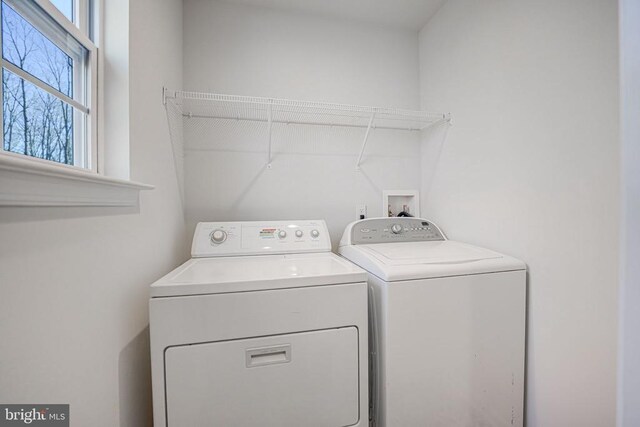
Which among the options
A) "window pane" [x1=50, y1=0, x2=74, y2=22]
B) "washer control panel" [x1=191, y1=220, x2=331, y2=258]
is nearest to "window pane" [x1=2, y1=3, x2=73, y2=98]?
"window pane" [x1=50, y1=0, x2=74, y2=22]

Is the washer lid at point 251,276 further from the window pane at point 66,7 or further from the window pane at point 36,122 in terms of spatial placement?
the window pane at point 66,7

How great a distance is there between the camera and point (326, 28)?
182 cm

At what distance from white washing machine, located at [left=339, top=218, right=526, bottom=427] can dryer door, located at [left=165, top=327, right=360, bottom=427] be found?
16 centimetres

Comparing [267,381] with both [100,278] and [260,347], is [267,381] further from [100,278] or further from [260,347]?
[100,278]

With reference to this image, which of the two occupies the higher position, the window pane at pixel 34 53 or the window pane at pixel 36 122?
the window pane at pixel 34 53

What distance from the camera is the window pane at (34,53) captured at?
0.61m

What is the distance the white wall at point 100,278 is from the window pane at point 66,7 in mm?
154

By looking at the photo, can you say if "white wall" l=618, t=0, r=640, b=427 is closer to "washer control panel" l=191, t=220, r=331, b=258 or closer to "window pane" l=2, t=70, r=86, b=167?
"washer control panel" l=191, t=220, r=331, b=258

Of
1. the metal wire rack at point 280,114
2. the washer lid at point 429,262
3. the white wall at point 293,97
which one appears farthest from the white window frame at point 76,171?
the washer lid at point 429,262

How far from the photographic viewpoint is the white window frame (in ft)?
1.46

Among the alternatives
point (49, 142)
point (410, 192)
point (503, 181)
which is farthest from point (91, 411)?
point (410, 192)

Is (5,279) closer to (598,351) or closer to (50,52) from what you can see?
(50,52)

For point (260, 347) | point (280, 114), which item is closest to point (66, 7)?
point (280, 114)

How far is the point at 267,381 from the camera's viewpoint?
923mm
